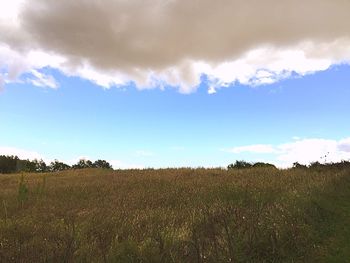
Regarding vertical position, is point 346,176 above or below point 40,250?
above

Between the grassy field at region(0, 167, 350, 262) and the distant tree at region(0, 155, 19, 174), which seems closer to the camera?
the grassy field at region(0, 167, 350, 262)

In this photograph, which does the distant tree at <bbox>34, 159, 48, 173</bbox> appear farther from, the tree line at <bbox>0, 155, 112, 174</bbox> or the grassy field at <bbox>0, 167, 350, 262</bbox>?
the grassy field at <bbox>0, 167, 350, 262</bbox>

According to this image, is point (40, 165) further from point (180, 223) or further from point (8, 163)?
point (180, 223)

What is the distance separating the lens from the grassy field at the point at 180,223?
7836mm

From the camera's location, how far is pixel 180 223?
451 inches

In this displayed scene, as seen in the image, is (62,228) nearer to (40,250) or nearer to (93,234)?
(93,234)

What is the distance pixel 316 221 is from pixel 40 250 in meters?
5.93

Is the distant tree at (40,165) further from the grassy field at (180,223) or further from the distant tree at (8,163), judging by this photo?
the grassy field at (180,223)

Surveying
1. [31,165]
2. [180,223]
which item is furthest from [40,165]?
[180,223]

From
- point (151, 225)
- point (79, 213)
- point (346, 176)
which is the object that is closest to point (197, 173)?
point (346, 176)

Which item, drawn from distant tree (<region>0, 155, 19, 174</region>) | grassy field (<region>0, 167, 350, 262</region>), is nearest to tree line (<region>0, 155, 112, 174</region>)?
distant tree (<region>0, 155, 19, 174</region>)

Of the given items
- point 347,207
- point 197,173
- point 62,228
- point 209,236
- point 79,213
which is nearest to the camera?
point 209,236

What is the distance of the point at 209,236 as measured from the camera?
339 inches

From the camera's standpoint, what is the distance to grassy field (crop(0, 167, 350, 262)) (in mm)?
7836
